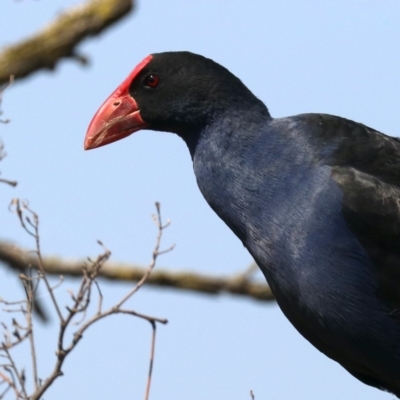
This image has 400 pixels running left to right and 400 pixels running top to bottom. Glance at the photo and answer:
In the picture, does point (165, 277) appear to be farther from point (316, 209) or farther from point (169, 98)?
point (316, 209)

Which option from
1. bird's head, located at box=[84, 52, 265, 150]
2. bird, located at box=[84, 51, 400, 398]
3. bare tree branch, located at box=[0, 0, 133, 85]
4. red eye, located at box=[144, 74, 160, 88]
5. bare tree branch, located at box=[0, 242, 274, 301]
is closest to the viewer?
bird, located at box=[84, 51, 400, 398]

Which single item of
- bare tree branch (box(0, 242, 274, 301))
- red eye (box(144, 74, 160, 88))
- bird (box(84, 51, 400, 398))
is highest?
red eye (box(144, 74, 160, 88))

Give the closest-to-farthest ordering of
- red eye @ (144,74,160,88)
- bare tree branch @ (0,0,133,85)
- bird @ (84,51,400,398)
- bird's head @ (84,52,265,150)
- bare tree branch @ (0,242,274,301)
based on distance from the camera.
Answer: bird @ (84,51,400,398)
bird's head @ (84,52,265,150)
red eye @ (144,74,160,88)
bare tree branch @ (0,0,133,85)
bare tree branch @ (0,242,274,301)

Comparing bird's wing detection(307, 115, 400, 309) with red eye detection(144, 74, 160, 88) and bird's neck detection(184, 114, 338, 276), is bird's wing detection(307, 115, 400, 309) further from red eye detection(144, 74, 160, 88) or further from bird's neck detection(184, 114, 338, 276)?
red eye detection(144, 74, 160, 88)

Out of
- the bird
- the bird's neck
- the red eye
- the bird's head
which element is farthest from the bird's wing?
the red eye

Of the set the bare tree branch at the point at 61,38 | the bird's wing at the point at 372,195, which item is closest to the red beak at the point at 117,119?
the bird's wing at the point at 372,195

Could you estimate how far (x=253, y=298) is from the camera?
28.3ft

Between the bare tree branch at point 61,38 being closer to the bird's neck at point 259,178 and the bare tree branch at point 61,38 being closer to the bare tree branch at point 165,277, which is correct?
the bare tree branch at point 165,277

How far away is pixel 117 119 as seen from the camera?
5934mm

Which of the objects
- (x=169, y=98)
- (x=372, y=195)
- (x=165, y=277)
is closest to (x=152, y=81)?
(x=169, y=98)

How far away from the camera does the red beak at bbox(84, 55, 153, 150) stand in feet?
19.4

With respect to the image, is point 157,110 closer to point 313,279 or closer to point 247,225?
point 247,225

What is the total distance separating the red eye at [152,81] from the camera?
595 centimetres

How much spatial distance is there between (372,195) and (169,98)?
1.13 m
